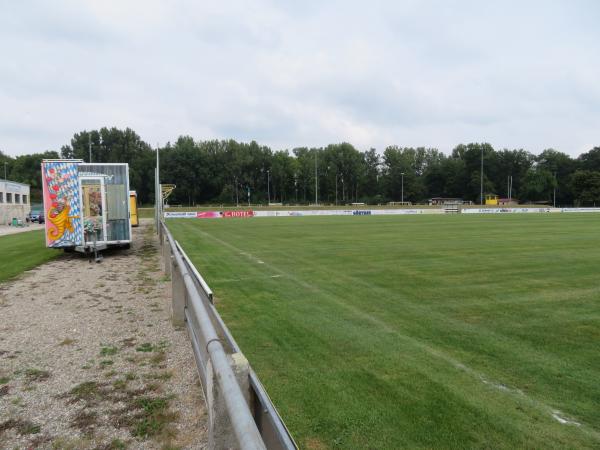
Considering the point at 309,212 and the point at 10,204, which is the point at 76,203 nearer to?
the point at 10,204

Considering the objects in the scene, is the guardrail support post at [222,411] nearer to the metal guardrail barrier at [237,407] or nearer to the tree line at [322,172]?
the metal guardrail barrier at [237,407]

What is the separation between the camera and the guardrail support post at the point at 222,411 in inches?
89.9

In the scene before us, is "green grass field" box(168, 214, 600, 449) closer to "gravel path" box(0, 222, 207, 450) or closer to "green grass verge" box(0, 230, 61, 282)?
"gravel path" box(0, 222, 207, 450)

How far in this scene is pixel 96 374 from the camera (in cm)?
488

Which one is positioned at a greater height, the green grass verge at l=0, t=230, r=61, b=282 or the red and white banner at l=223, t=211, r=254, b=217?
the red and white banner at l=223, t=211, r=254, b=217

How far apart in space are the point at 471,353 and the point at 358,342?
1396mm

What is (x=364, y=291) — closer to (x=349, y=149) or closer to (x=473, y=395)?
(x=473, y=395)

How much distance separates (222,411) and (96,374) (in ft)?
10.8

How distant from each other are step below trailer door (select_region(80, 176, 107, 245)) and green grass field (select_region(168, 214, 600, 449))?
6309 millimetres

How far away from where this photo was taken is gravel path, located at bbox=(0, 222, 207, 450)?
142 inches

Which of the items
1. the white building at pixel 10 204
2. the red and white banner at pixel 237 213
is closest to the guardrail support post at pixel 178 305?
the white building at pixel 10 204

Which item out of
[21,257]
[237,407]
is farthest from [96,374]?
[21,257]

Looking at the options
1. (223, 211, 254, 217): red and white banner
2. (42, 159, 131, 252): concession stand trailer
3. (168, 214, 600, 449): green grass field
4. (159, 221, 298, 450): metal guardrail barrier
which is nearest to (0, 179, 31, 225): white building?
(223, 211, 254, 217): red and white banner

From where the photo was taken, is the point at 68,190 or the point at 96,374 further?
the point at 68,190
